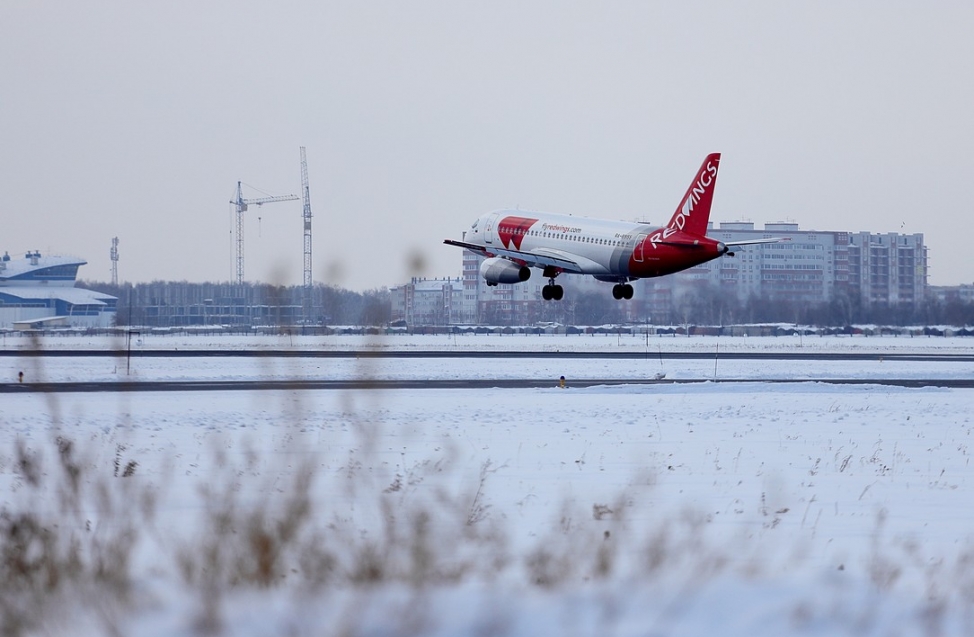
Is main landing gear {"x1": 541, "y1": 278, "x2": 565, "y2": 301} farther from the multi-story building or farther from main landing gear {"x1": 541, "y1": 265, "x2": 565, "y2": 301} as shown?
the multi-story building

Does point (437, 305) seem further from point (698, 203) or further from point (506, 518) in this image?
point (506, 518)

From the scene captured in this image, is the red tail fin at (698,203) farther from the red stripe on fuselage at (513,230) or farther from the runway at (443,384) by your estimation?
the red stripe on fuselage at (513,230)

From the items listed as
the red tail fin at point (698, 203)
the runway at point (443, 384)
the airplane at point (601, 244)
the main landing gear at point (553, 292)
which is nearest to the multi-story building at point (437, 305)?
the airplane at point (601, 244)

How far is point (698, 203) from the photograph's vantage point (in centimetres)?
4766

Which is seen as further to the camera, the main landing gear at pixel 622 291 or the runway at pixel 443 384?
the main landing gear at pixel 622 291

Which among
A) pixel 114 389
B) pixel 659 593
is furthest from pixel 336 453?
pixel 114 389

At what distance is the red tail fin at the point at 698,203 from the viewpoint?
47250 millimetres

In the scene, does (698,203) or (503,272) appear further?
(503,272)

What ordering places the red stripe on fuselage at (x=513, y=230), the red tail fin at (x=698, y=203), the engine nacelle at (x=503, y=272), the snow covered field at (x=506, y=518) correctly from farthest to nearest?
the red stripe on fuselage at (x=513, y=230)
the engine nacelle at (x=503, y=272)
the red tail fin at (x=698, y=203)
the snow covered field at (x=506, y=518)

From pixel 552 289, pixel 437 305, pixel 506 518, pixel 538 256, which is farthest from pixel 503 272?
pixel 437 305

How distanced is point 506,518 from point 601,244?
33.9m

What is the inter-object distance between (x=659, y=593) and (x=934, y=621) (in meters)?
2.18

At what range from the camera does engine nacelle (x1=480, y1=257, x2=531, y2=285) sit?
163ft

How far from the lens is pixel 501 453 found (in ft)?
77.7
